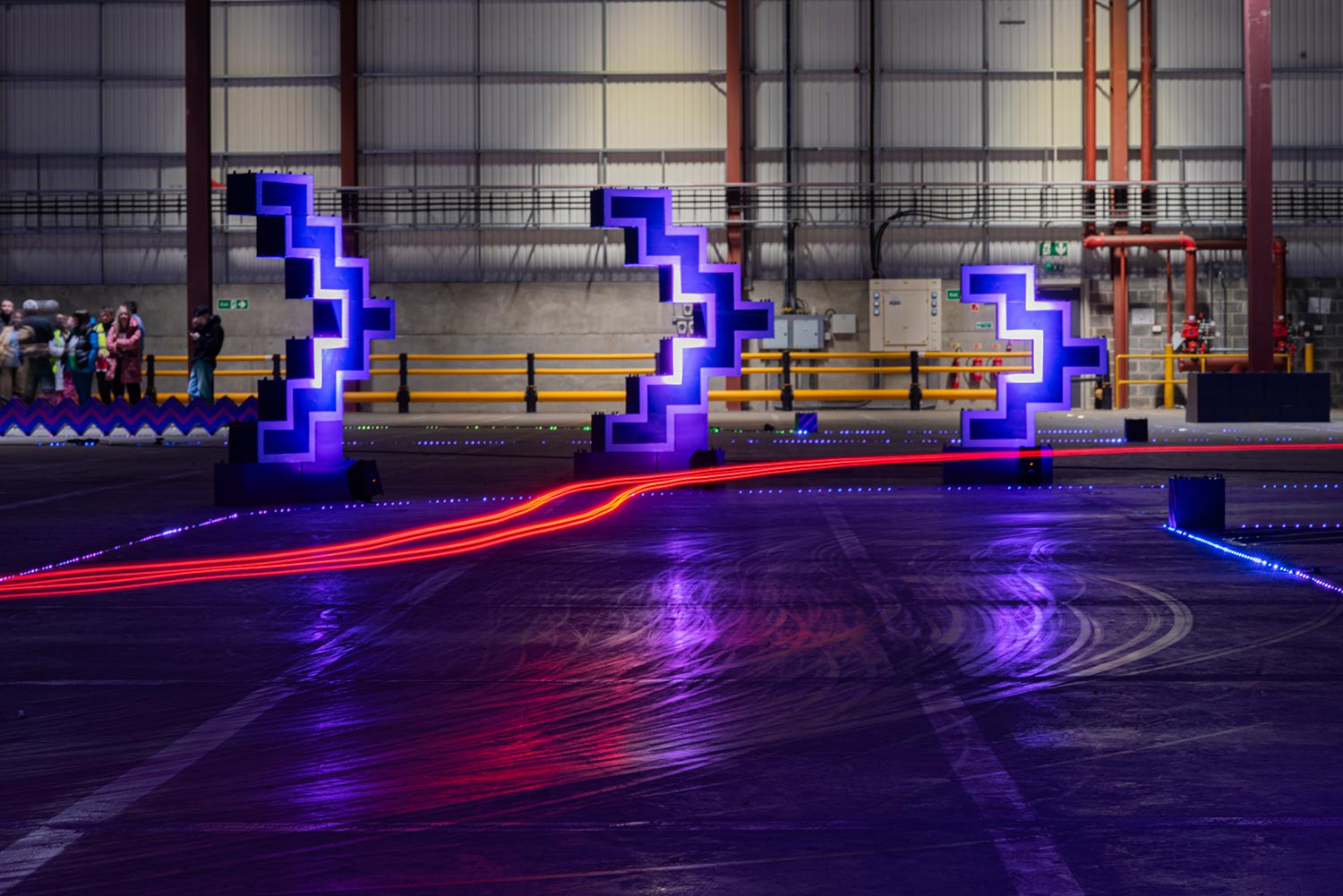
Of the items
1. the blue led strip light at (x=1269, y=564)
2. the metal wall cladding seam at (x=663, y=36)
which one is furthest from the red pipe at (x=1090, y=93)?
the blue led strip light at (x=1269, y=564)

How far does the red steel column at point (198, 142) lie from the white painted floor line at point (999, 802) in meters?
27.1

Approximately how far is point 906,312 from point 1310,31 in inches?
378

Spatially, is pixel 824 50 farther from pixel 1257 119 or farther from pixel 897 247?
pixel 1257 119

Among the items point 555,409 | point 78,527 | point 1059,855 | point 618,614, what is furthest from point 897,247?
point 1059,855

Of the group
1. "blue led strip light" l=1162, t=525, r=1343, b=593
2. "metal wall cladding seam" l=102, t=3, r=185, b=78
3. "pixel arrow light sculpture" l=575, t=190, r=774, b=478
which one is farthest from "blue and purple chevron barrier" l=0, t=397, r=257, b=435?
"blue led strip light" l=1162, t=525, r=1343, b=593

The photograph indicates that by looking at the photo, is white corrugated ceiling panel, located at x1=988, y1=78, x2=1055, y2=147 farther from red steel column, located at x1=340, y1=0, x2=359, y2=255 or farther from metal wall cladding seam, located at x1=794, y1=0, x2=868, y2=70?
red steel column, located at x1=340, y1=0, x2=359, y2=255

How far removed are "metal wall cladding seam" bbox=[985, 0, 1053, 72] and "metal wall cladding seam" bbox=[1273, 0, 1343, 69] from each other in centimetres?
442

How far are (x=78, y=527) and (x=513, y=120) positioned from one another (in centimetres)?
2519

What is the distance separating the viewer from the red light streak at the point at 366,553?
962cm

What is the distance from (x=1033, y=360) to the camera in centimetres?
A: 1639

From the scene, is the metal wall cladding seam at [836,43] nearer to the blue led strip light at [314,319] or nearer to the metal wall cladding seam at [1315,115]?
the metal wall cladding seam at [1315,115]

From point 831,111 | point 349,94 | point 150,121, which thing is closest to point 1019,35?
point 831,111

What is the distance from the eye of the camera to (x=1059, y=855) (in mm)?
4387

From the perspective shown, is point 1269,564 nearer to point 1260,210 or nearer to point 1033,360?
point 1033,360
